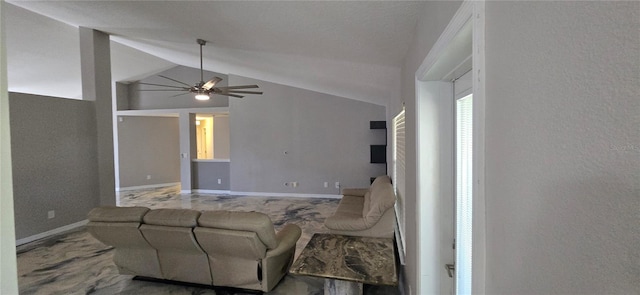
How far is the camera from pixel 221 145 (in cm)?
1001

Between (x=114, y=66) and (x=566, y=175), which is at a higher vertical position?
(x=114, y=66)

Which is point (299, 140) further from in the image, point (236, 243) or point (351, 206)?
point (236, 243)

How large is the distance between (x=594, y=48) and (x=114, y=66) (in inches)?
344

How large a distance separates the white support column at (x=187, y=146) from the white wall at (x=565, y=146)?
8.03 m

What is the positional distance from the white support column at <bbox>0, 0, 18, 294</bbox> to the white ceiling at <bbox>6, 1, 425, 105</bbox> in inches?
54.7

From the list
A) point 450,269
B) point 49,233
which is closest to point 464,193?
point 450,269

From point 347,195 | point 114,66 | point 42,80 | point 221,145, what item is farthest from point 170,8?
point 221,145

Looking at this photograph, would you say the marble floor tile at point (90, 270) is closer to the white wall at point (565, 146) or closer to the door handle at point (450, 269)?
→ the door handle at point (450, 269)

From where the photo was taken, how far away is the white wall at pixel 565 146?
315 mm

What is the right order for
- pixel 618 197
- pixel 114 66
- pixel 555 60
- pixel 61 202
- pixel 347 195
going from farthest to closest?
pixel 114 66, pixel 347 195, pixel 61 202, pixel 555 60, pixel 618 197

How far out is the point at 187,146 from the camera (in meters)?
7.61

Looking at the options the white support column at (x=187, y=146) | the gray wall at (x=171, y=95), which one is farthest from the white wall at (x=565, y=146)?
the white support column at (x=187, y=146)

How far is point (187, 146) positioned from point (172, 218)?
583cm

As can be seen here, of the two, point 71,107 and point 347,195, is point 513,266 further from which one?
point 71,107
